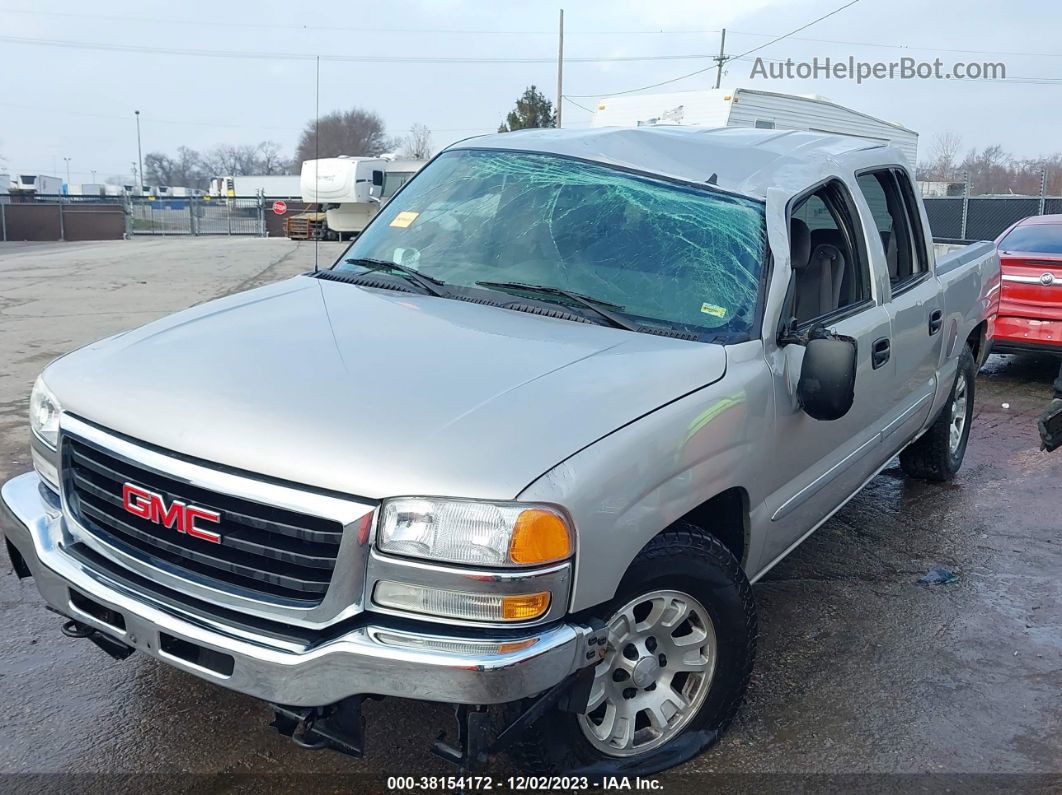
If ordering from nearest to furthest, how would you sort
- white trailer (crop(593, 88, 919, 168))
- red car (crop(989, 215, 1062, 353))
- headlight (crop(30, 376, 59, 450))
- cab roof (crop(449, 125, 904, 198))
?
1. headlight (crop(30, 376, 59, 450))
2. cab roof (crop(449, 125, 904, 198))
3. red car (crop(989, 215, 1062, 353))
4. white trailer (crop(593, 88, 919, 168))

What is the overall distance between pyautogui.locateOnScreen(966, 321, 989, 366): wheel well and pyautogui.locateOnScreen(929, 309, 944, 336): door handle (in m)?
1.05

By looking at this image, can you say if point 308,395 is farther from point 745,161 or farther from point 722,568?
point 745,161

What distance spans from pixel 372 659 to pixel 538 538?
0.46 metres

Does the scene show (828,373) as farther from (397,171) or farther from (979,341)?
(397,171)

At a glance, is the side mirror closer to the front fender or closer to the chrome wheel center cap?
the front fender

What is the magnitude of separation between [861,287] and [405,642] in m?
2.68

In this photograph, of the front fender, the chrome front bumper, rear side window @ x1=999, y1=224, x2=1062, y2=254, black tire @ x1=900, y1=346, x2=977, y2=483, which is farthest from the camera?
rear side window @ x1=999, y1=224, x2=1062, y2=254

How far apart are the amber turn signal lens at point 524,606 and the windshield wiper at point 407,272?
1483 mm

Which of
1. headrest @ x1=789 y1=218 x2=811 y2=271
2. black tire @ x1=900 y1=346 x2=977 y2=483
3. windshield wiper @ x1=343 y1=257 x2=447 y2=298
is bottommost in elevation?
black tire @ x1=900 y1=346 x2=977 y2=483

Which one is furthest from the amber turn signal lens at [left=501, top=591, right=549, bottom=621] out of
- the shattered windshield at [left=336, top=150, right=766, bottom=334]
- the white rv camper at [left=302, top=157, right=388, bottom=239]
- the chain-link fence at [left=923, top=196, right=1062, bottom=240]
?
the white rv camper at [left=302, top=157, right=388, bottom=239]

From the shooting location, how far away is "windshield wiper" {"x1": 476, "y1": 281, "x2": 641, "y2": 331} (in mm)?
3178

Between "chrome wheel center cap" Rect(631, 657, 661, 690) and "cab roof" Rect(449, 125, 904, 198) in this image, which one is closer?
"chrome wheel center cap" Rect(631, 657, 661, 690)

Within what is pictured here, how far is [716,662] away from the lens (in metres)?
2.93

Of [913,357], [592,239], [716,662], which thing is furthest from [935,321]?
[716,662]
